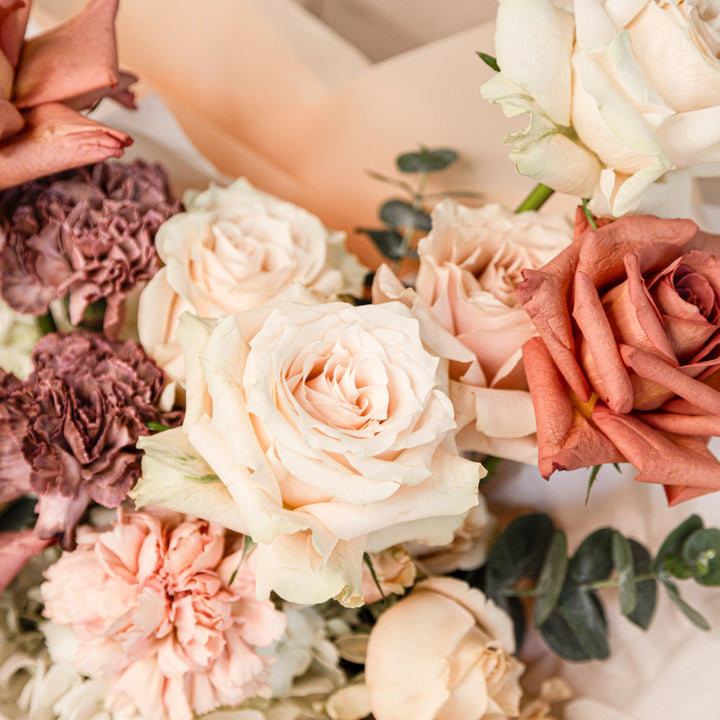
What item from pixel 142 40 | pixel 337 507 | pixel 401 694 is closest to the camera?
A: pixel 337 507

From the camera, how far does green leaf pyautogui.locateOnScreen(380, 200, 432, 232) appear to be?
0.64m

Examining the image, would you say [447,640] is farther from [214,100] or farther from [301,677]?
[214,100]

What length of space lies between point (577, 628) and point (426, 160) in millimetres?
432

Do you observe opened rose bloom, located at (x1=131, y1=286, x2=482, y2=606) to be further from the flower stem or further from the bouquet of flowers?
the flower stem

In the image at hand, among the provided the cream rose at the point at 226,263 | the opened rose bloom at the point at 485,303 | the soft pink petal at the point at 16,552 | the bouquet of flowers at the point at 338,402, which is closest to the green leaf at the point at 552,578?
the bouquet of flowers at the point at 338,402

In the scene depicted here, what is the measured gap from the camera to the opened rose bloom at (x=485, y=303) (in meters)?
0.41

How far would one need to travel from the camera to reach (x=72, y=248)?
1.56ft

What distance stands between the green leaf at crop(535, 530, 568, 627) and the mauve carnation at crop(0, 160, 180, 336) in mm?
392

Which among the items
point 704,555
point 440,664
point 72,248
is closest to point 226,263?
point 72,248

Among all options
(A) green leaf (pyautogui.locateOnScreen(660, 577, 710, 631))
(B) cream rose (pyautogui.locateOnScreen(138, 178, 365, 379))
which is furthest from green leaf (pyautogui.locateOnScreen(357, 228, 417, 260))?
(A) green leaf (pyautogui.locateOnScreen(660, 577, 710, 631))

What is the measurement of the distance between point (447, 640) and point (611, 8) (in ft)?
1.37

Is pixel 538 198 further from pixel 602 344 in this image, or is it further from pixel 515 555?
pixel 515 555

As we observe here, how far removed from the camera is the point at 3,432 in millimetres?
438

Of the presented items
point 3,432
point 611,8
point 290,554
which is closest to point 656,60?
point 611,8
